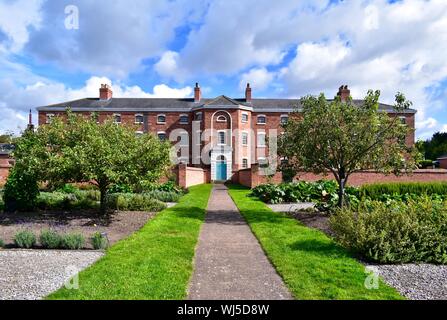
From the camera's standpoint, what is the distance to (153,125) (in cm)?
4534

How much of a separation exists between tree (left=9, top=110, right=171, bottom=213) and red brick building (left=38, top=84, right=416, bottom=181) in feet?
89.3

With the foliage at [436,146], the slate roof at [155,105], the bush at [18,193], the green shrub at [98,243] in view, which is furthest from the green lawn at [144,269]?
the foliage at [436,146]

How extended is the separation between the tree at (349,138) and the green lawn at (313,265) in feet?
12.1

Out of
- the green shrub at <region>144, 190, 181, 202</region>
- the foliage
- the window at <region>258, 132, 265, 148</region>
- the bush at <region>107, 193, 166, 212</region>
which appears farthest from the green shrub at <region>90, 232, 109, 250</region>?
the foliage

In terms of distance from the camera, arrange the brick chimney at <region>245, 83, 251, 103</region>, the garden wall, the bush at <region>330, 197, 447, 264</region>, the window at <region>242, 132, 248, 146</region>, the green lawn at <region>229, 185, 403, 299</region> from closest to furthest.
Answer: the green lawn at <region>229, 185, 403, 299</region> < the bush at <region>330, 197, 447, 264</region> < the garden wall < the window at <region>242, 132, 248, 146</region> < the brick chimney at <region>245, 83, 251, 103</region>

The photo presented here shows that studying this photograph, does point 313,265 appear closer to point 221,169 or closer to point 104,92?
point 221,169

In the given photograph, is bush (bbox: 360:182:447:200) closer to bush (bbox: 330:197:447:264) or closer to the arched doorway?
bush (bbox: 330:197:447:264)

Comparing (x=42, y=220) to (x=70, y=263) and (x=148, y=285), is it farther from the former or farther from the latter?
(x=148, y=285)

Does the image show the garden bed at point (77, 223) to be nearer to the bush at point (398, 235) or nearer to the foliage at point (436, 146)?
the bush at point (398, 235)

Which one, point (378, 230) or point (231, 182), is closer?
point (378, 230)

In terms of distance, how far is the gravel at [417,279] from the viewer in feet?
17.9

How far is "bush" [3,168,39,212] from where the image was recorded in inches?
558
